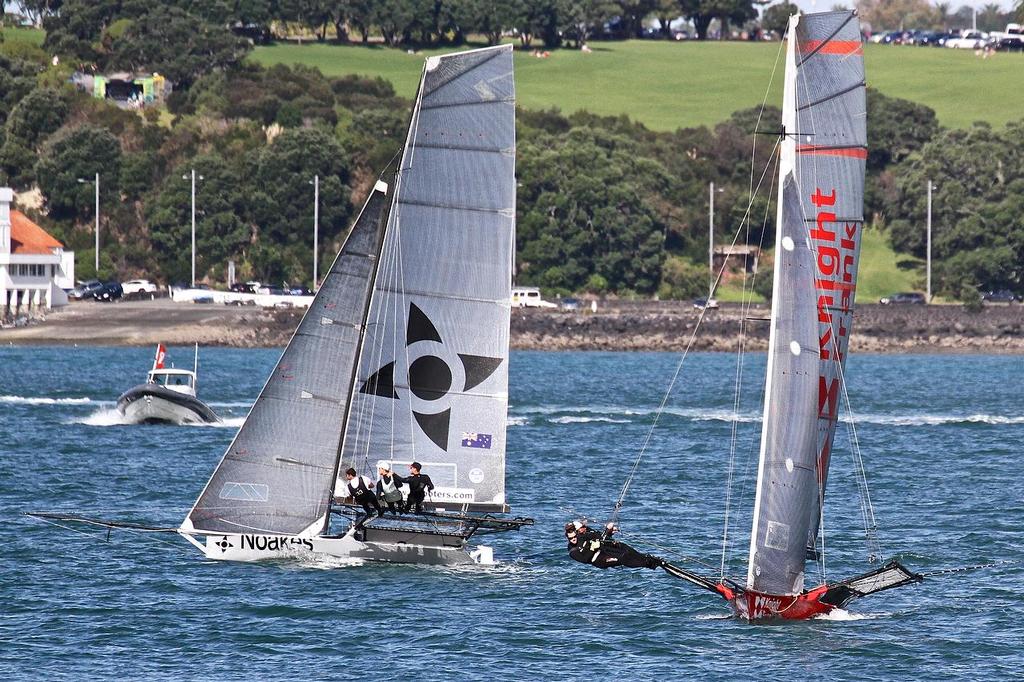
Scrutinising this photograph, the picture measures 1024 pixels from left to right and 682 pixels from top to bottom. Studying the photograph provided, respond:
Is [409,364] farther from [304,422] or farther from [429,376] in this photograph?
[304,422]

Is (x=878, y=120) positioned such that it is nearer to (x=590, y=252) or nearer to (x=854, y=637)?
(x=590, y=252)

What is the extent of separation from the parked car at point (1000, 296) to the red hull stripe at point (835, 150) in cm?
11899

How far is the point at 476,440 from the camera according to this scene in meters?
32.8

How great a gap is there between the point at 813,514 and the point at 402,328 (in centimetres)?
903

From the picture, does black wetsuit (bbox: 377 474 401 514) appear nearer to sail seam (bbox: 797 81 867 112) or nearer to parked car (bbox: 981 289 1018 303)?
sail seam (bbox: 797 81 867 112)

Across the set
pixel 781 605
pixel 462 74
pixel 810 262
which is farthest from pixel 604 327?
pixel 810 262

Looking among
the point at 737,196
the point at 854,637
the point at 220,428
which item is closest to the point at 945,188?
the point at 737,196

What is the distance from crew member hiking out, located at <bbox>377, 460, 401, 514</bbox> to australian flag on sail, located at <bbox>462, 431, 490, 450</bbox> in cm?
149

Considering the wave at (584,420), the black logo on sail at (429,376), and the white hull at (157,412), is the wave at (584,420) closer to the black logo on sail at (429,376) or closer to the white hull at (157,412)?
the white hull at (157,412)

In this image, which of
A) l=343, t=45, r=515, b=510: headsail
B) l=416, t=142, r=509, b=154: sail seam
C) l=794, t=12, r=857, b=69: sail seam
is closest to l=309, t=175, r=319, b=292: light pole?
l=343, t=45, r=515, b=510: headsail

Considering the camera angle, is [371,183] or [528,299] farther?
[371,183]

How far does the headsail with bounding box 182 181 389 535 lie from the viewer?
104 feet

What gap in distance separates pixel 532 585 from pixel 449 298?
5.65 m

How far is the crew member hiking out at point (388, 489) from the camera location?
3200 cm
